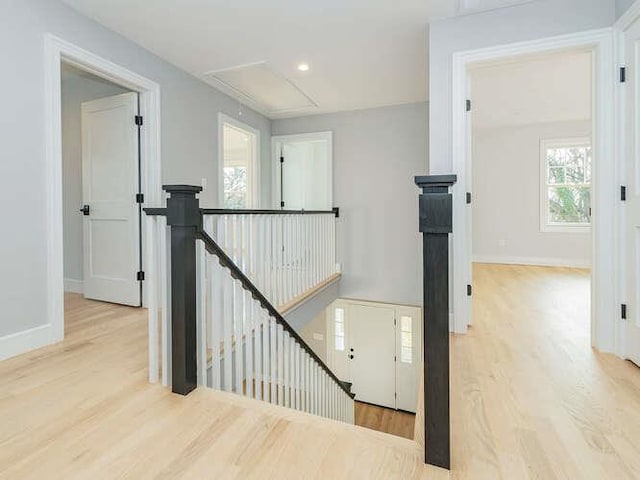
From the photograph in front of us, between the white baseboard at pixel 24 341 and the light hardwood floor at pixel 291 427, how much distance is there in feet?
0.23

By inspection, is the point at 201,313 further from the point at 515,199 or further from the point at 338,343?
the point at 515,199

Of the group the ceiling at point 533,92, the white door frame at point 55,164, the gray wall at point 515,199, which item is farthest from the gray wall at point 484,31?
the gray wall at point 515,199

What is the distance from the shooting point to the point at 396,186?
4605 mm

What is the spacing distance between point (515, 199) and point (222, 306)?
5912mm

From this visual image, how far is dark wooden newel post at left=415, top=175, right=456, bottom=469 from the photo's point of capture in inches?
47.3

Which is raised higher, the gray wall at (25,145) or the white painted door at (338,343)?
the gray wall at (25,145)

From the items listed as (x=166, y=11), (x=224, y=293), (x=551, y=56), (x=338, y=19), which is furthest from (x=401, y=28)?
(x=224, y=293)

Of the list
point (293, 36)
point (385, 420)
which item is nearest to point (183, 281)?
point (293, 36)

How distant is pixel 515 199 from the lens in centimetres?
607

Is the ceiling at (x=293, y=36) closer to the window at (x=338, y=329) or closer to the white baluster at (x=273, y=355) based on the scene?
the white baluster at (x=273, y=355)

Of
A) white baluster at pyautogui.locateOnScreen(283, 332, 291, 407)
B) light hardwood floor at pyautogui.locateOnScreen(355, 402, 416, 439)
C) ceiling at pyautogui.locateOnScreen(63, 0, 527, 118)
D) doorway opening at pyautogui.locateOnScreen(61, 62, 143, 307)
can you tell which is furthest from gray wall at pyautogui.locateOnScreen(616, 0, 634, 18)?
light hardwood floor at pyautogui.locateOnScreen(355, 402, 416, 439)

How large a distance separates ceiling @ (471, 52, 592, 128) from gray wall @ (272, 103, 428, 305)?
98 centimetres

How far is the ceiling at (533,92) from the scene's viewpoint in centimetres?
367

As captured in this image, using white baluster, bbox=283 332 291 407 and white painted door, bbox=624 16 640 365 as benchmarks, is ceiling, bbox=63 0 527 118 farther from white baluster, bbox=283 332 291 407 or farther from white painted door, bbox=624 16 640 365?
white baluster, bbox=283 332 291 407
